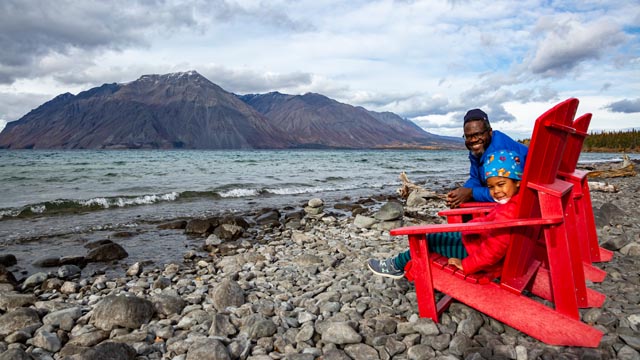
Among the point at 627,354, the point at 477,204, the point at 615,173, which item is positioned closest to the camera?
the point at 627,354

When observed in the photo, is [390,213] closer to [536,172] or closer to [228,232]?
[228,232]

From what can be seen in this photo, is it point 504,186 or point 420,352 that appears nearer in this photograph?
point 420,352

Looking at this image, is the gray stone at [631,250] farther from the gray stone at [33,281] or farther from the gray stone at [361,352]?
the gray stone at [33,281]

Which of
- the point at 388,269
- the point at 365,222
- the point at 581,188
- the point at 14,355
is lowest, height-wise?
the point at 365,222

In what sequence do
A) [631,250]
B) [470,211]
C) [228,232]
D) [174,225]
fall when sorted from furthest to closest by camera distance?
[174,225]
[228,232]
[631,250]
[470,211]

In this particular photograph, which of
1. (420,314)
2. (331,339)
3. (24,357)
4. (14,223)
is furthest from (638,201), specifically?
(14,223)

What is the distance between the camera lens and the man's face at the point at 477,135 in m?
3.90

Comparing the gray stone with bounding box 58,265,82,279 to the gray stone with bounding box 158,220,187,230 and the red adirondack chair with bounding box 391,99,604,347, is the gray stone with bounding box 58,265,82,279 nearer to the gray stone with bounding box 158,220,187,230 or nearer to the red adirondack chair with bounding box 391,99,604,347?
the gray stone with bounding box 158,220,187,230

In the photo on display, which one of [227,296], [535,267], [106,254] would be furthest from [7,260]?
[535,267]

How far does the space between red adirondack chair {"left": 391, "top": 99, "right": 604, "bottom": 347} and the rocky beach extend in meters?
0.18

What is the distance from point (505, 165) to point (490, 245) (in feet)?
→ 2.46

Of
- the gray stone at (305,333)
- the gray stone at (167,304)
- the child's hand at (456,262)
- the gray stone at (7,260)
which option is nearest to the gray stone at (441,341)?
the child's hand at (456,262)

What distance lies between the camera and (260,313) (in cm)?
432

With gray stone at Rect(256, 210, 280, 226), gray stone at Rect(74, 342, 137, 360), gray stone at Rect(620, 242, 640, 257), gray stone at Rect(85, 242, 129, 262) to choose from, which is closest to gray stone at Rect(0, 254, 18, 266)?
gray stone at Rect(85, 242, 129, 262)
